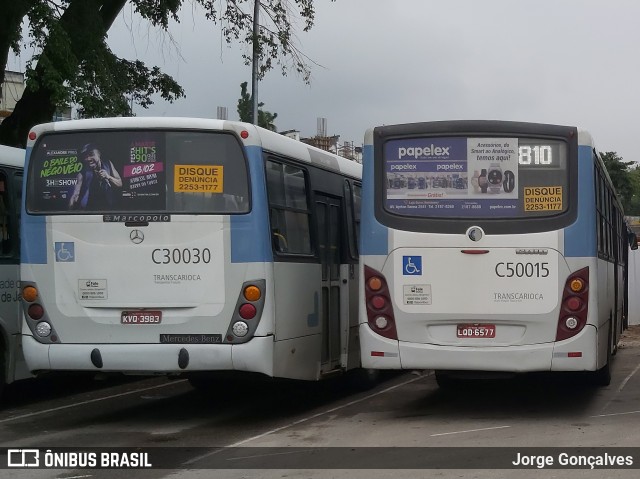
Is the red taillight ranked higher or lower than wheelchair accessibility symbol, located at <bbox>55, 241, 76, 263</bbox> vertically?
lower

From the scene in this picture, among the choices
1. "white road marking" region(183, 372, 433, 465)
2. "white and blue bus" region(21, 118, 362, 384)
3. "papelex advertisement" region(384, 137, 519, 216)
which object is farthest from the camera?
"papelex advertisement" region(384, 137, 519, 216)

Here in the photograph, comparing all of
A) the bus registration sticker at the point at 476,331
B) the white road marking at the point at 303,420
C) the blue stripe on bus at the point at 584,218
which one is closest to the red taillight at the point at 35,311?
the white road marking at the point at 303,420

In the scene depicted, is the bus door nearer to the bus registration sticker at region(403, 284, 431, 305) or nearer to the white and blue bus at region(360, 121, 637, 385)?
the white and blue bus at region(360, 121, 637, 385)

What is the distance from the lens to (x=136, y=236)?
10.8 metres

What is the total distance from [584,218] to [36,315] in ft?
17.7

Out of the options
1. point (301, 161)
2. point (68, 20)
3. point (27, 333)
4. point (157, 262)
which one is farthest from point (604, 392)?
point (68, 20)

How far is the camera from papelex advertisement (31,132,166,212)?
10898 mm

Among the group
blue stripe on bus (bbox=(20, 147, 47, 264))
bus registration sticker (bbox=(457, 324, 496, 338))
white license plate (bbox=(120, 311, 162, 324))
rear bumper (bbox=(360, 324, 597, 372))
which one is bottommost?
rear bumper (bbox=(360, 324, 597, 372))

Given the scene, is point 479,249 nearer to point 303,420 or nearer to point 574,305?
point 574,305

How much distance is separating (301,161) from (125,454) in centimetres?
→ 412

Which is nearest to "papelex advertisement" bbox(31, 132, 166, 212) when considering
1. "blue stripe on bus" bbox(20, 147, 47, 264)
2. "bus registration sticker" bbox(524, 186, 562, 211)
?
"blue stripe on bus" bbox(20, 147, 47, 264)

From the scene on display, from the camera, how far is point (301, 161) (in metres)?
12.3

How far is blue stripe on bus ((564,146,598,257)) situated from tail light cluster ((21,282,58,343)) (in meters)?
5.04

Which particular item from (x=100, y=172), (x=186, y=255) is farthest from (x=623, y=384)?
(x=100, y=172)
